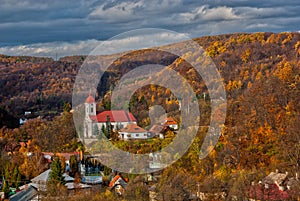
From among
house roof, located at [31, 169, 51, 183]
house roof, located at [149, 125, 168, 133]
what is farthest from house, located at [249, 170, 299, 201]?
house roof, located at [149, 125, 168, 133]

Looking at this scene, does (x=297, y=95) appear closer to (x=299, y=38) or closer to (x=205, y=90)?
→ (x=205, y=90)

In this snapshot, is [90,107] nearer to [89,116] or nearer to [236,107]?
[89,116]

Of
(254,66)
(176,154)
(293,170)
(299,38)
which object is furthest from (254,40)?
(293,170)

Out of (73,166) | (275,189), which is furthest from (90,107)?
(275,189)

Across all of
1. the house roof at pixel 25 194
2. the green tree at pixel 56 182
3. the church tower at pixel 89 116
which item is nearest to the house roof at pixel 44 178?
the green tree at pixel 56 182

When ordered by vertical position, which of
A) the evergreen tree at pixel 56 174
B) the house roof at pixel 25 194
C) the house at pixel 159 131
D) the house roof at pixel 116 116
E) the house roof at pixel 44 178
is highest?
the house roof at pixel 116 116

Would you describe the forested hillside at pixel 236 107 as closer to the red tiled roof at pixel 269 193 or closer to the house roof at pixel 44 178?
the red tiled roof at pixel 269 193
